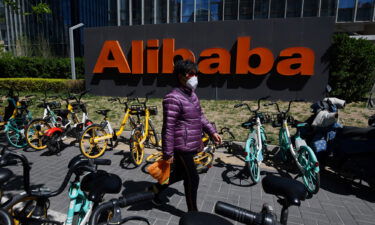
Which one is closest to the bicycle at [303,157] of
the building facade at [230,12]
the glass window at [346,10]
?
→ the building facade at [230,12]

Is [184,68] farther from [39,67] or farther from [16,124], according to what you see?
[39,67]

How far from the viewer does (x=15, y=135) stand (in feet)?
21.3

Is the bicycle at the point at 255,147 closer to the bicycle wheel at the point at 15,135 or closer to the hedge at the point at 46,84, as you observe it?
the bicycle wheel at the point at 15,135

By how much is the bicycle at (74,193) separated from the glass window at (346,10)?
25.6 metres

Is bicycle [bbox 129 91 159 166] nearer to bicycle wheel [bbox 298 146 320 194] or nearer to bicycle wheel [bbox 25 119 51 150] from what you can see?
bicycle wheel [bbox 25 119 51 150]

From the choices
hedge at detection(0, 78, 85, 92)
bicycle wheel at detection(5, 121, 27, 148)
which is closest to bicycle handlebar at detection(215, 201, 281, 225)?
bicycle wheel at detection(5, 121, 27, 148)

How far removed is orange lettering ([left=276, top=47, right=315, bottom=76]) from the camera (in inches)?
408

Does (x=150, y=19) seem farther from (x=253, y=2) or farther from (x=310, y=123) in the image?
(x=310, y=123)

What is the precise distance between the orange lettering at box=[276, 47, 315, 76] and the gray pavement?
6774mm

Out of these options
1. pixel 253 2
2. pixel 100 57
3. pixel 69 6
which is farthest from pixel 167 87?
pixel 69 6

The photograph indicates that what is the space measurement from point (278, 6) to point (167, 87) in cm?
1595

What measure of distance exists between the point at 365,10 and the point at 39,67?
2740cm

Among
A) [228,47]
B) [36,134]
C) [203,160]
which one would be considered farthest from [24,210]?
[228,47]

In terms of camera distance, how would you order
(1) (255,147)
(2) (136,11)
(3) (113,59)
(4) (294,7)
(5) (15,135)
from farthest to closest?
(2) (136,11)
(4) (294,7)
(3) (113,59)
(5) (15,135)
(1) (255,147)
